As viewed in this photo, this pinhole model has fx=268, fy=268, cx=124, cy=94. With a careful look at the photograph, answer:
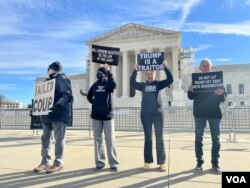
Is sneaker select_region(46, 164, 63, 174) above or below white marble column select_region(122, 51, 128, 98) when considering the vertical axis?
below

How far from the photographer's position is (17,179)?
13.2 ft

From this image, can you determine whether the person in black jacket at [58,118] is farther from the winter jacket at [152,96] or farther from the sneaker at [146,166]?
the sneaker at [146,166]

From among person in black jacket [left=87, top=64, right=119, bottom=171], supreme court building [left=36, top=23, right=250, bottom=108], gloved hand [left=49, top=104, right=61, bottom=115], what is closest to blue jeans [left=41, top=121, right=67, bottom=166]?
gloved hand [left=49, top=104, right=61, bottom=115]

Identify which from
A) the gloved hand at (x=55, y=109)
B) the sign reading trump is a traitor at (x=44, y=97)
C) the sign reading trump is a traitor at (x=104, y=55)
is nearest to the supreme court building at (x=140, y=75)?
the sign reading trump is a traitor at (x=104, y=55)

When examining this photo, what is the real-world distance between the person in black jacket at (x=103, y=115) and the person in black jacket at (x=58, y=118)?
0.49 metres

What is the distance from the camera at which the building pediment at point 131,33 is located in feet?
165

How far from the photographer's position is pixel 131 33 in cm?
5262

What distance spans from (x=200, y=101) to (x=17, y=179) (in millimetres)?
3323

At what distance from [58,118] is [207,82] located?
2772mm

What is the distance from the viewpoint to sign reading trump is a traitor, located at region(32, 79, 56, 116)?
4.70 meters

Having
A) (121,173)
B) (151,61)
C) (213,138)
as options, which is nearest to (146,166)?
(121,173)

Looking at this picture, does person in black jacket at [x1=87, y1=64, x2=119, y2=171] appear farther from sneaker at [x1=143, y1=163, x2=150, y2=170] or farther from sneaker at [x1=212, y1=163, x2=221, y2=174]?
sneaker at [x1=212, y1=163, x2=221, y2=174]

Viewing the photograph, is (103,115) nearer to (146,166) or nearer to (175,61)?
(146,166)

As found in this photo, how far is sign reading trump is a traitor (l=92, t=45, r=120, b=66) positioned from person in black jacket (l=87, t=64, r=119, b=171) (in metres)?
1.05
